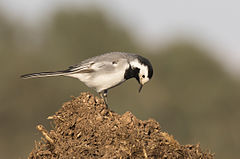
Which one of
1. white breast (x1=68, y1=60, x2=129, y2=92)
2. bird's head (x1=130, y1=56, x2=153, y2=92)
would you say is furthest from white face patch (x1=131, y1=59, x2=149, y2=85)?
white breast (x1=68, y1=60, x2=129, y2=92)

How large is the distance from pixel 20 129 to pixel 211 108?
14021 millimetres

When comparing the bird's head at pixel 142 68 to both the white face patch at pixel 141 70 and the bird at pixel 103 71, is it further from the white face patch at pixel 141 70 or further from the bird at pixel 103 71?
the bird at pixel 103 71

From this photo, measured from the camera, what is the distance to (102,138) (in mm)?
8898

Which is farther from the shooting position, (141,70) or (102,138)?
(141,70)

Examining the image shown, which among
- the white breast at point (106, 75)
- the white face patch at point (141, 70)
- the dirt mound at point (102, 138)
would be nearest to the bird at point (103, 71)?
the white breast at point (106, 75)

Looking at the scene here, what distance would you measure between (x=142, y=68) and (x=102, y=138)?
12.1 feet

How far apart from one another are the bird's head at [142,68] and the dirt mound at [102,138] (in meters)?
2.98

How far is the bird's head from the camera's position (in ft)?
40.0

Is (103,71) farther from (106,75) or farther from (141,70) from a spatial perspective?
(141,70)

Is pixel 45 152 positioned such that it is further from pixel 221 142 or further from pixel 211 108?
pixel 211 108

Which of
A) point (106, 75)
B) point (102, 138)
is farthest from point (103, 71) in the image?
point (102, 138)

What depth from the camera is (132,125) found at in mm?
9039

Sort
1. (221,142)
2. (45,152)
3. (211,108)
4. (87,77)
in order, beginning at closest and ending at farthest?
(45,152) < (87,77) < (221,142) < (211,108)

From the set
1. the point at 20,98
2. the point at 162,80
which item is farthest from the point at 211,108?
the point at 20,98
